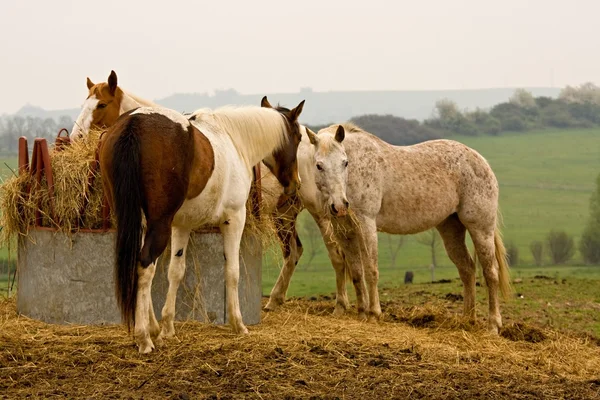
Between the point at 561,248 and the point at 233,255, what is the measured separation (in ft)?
67.4

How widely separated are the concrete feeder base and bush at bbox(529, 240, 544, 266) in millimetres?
18658

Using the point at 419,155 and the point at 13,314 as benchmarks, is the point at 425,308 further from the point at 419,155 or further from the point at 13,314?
the point at 13,314

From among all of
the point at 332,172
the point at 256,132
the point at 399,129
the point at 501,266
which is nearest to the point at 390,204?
the point at 332,172

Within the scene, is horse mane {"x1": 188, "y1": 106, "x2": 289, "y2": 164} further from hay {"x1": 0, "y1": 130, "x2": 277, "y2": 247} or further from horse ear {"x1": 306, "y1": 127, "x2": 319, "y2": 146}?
horse ear {"x1": 306, "y1": 127, "x2": 319, "y2": 146}

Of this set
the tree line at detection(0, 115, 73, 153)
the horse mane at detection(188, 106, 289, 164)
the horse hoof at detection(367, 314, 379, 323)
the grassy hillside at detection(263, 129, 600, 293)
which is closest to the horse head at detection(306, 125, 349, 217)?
the horse mane at detection(188, 106, 289, 164)

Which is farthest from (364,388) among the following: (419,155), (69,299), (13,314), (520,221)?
(520,221)

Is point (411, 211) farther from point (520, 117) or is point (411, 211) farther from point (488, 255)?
point (520, 117)

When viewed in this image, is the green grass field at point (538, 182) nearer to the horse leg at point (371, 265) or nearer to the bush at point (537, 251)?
the bush at point (537, 251)

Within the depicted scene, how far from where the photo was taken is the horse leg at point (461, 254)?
954cm

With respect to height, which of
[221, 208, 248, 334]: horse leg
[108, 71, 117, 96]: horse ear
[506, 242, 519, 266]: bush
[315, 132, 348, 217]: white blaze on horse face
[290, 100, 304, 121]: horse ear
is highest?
[108, 71, 117, 96]: horse ear

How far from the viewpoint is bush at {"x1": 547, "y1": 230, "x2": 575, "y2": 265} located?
80.7 ft

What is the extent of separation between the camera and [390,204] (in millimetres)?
8969

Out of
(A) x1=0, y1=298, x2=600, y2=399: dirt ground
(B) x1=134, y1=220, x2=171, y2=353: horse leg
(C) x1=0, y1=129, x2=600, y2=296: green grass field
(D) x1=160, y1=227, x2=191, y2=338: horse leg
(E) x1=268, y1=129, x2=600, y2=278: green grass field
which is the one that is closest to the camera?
(A) x1=0, y1=298, x2=600, y2=399: dirt ground

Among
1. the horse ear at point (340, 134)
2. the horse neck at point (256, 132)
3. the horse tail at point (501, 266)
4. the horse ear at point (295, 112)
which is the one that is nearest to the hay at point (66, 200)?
the horse neck at point (256, 132)
